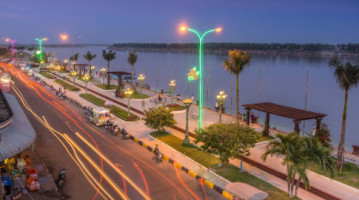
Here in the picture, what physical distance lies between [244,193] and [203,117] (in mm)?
17289

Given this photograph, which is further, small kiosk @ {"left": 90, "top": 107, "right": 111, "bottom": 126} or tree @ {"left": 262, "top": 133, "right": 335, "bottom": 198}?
small kiosk @ {"left": 90, "top": 107, "right": 111, "bottom": 126}

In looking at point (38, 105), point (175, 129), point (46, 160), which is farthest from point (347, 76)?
point (38, 105)

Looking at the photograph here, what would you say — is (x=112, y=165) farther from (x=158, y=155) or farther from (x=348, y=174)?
(x=348, y=174)

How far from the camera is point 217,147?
56.7 feet

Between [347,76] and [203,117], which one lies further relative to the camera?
[203,117]

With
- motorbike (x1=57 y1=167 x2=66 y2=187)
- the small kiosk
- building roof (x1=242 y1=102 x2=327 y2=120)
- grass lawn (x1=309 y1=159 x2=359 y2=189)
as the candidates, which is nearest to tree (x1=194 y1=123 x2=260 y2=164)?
grass lawn (x1=309 y1=159 x2=359 y2=189)

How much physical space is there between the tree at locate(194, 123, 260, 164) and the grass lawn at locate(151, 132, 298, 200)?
767 millimetres

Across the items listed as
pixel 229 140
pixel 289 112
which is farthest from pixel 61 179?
pixel 289 112

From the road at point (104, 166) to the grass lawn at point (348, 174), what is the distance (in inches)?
253

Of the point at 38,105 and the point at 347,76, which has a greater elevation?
the point at 347,76

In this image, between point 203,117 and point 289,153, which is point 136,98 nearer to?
point 203,117

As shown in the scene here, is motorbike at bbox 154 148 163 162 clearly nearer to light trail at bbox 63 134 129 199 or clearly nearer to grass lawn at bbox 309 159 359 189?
light trail at bbox 63 134 129 199

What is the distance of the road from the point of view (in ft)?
50.3

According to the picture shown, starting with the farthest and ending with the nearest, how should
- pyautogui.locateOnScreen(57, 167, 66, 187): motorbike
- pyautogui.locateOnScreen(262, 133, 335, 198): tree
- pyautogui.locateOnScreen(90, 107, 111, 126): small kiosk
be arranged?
pyautogui.locateOnScreen(90, 107, 111, 126): small kiosk, pyautogui.locateOnScreen(57, 167, 66, 187): motorbike, pyautogui.locateOnScreen(262, 133, 335, 198): tree
